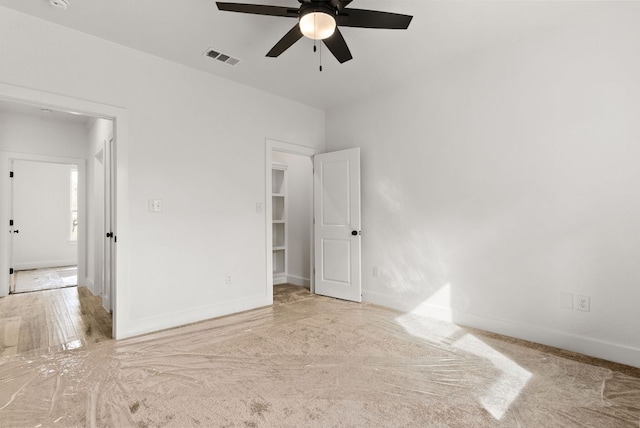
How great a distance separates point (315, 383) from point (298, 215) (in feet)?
11.5

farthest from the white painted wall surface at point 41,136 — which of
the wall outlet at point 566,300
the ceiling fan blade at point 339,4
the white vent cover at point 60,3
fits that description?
the wall outlet at point 566,300

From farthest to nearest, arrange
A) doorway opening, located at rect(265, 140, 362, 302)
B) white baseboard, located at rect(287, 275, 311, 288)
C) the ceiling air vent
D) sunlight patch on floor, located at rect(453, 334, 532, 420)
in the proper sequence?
white baseboard, located at rect(287, 275, 311, 288)
doorway opening, located at rect(265, 140, 362, 302)
the ceiling air vent
sunlight patch on floor, located at rect(453, 334, 532, 420)

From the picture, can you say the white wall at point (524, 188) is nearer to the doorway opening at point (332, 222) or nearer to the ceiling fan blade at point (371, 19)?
the doorway opening at point (332, 222)

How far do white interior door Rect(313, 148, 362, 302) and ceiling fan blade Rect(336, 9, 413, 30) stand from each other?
6.83 feet

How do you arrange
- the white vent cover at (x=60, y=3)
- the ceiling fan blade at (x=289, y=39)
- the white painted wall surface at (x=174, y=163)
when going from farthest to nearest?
the white painted wall surface at (x=174, y=163) < the white vent cover at (x=60, y=3) < the ceiling fan blade at (x=289, y=39)

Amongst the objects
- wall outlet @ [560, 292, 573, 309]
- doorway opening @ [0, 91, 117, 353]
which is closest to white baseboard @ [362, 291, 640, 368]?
wall outlet @ [560, 292, 573, 309]

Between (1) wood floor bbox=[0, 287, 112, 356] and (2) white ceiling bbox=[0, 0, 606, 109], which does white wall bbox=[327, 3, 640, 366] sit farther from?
(1) wood floor bbox=[0, 287, 112, 356]

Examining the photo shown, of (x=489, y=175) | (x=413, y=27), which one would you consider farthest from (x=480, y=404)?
(x=413, y=27)

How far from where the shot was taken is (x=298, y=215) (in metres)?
5.43

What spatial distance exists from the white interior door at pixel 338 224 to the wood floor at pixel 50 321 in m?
2.62

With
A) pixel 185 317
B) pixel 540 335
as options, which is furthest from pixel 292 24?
pixel 540 335

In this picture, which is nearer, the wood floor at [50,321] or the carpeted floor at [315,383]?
the carpeted floor at [315,383]

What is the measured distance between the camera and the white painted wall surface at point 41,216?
273 inches

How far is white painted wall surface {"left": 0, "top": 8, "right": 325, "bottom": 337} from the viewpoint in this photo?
2.71m
